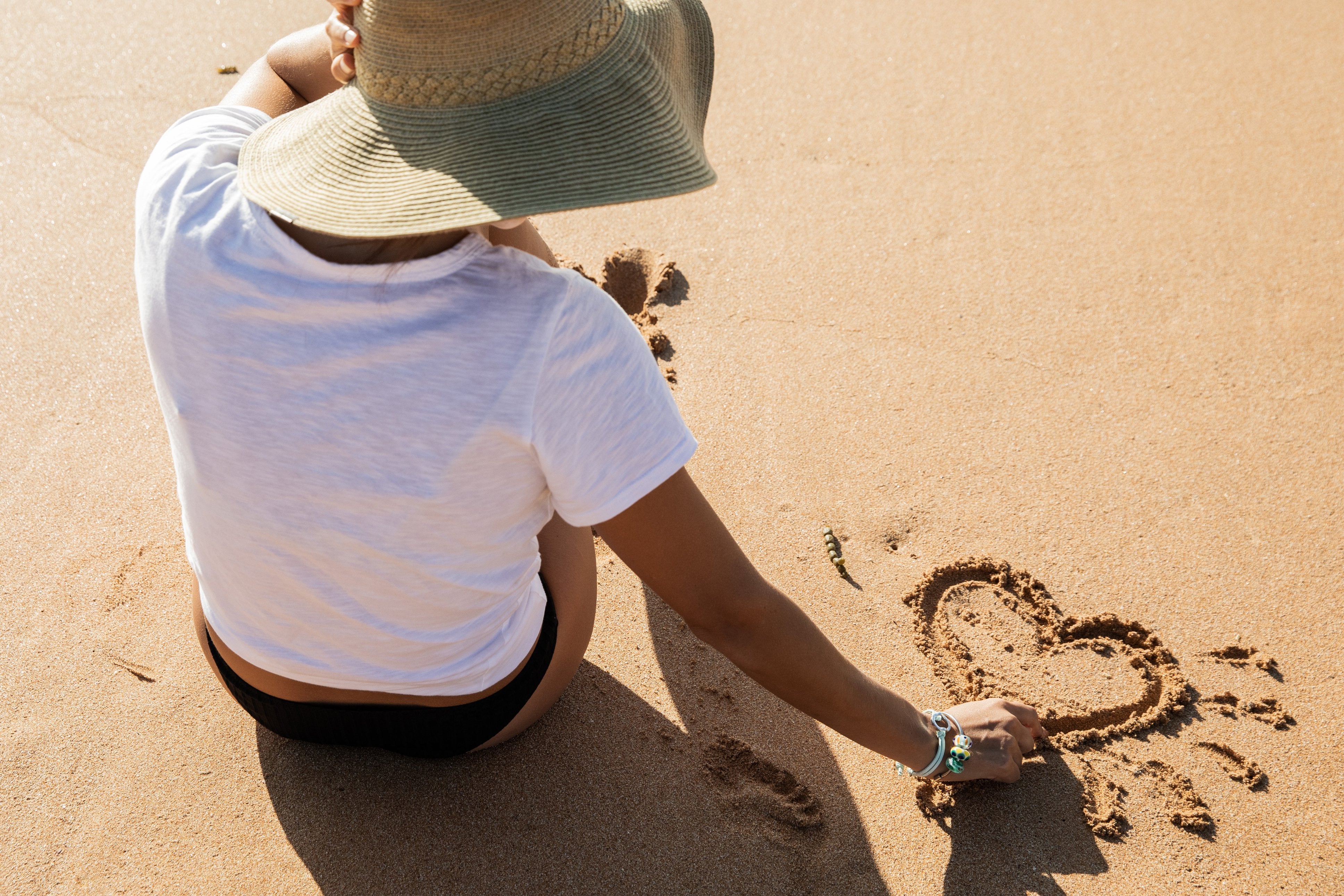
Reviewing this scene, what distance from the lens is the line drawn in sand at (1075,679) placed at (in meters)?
1.73

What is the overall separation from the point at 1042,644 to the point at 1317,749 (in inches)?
19.4

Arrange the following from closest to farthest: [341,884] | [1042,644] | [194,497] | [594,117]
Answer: [594,117], [194,497], [341,884], [1042,644]

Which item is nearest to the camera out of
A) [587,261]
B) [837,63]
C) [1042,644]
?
[1042,644]

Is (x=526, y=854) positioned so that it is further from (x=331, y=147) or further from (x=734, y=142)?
(x=734, y=142)

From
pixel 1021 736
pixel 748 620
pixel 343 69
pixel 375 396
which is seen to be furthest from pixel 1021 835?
pixel 343 69

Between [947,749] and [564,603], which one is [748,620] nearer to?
[564,603]

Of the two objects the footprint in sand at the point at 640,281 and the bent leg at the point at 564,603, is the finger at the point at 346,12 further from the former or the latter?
the footprint in sand at the point at 640,281

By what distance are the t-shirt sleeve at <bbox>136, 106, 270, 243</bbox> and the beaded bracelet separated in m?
1.31

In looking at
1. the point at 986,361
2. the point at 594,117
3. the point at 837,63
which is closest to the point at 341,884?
the point at 594,117

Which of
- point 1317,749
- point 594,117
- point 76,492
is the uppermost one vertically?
point 594,117

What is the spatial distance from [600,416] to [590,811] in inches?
35.0

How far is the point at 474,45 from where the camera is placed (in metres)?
1.01

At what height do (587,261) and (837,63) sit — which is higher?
(837,63)

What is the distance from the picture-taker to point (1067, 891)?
1615 mm
